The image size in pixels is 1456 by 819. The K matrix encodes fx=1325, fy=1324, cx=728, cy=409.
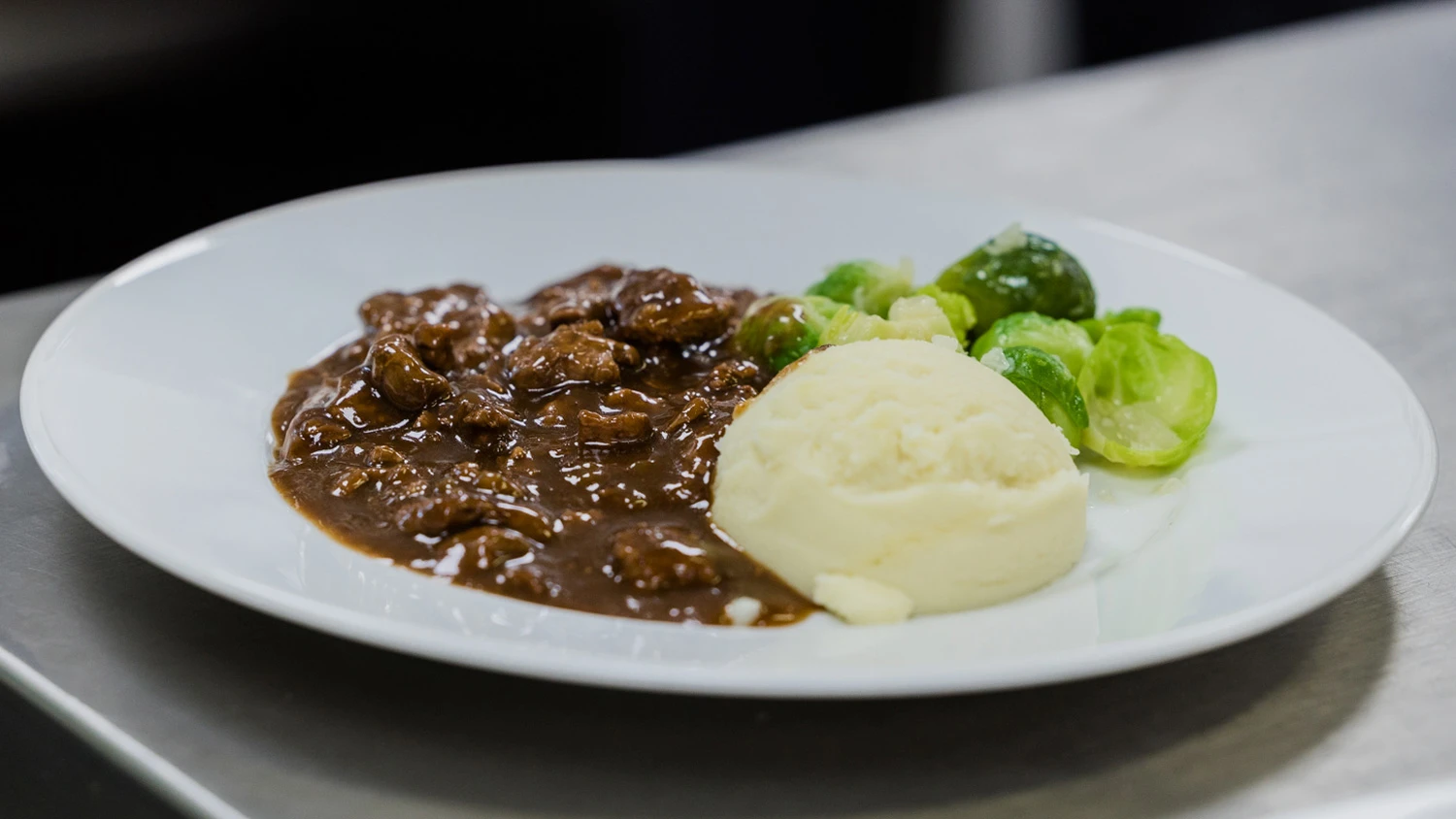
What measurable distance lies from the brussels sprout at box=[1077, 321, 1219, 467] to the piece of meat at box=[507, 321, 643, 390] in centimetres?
139

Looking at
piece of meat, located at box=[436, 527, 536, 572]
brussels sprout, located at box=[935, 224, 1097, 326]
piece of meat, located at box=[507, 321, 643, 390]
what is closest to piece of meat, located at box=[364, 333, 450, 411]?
piece of meat, located at box=[507, 321, 643, 390]

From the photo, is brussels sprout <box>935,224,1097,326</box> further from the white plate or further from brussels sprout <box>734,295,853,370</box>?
brussels sprout <box>734,295,853,370</box>

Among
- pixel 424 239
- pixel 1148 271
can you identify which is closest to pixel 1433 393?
pixel 1148 271

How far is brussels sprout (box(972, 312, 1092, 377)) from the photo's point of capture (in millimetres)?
4023

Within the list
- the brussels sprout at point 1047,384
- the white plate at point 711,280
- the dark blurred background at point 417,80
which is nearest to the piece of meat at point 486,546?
the white plate at point 711,280

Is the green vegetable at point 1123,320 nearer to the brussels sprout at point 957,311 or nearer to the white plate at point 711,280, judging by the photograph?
the white plate at point 711,280

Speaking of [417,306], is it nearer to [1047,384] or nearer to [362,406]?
[362,406]

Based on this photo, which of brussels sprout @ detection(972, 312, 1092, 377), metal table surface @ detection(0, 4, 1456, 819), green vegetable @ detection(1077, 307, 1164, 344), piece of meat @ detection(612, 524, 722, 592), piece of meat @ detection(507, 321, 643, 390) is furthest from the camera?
green vegetable @ detection(1077, 307, 1164, 344)

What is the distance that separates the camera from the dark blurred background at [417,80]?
7.23m

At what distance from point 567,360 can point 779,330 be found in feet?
2.24

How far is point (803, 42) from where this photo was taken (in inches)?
386

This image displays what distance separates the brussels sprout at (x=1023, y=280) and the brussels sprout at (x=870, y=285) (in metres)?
0.19

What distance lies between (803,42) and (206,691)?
316 inches

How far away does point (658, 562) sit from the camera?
2902mm
